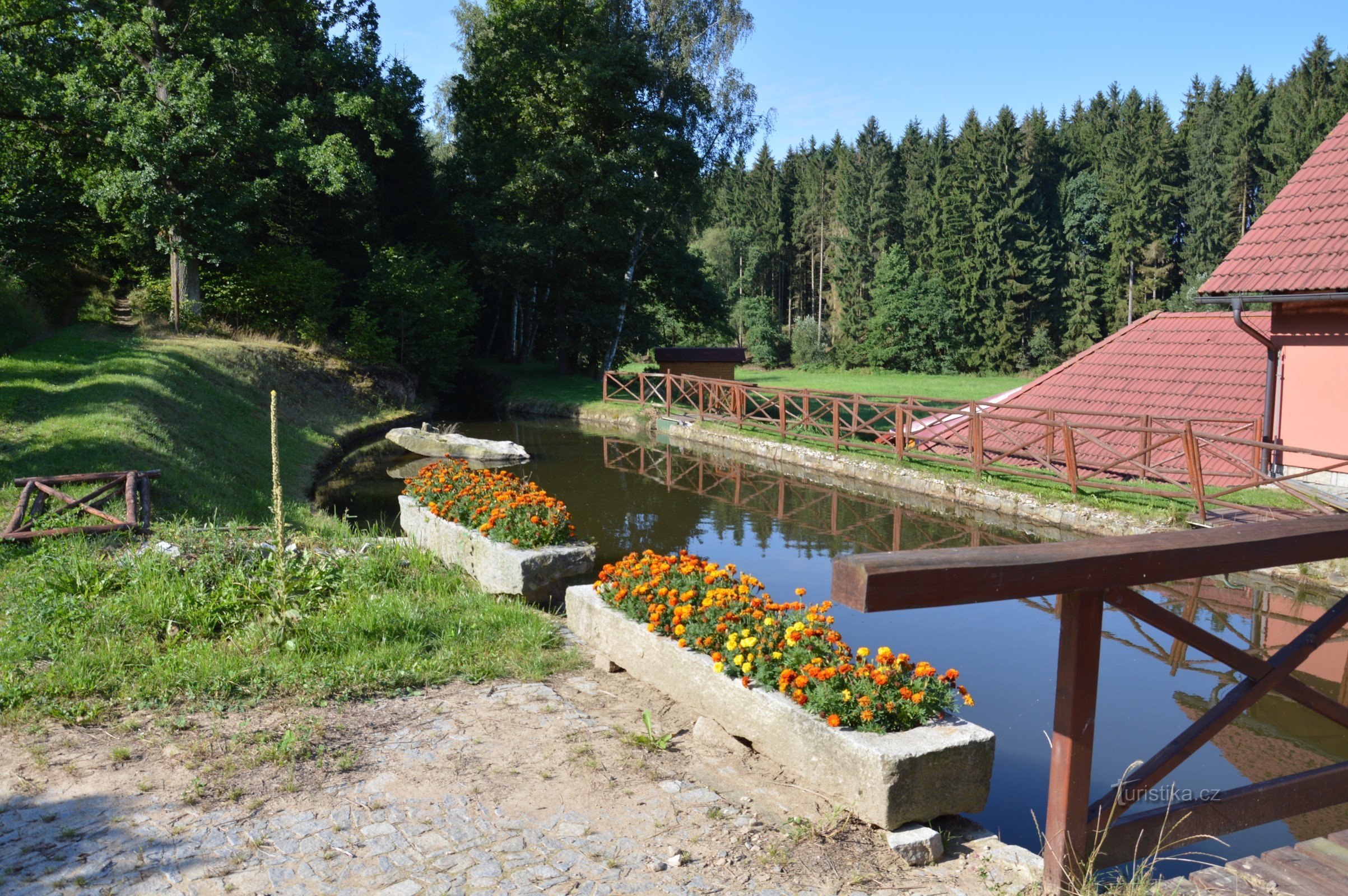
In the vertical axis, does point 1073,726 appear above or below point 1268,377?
below

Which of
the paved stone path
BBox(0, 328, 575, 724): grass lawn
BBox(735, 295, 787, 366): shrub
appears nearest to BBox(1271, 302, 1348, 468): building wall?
the paved stone path

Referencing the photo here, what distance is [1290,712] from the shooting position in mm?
5477

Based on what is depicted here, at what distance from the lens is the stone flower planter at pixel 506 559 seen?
20.3 feet

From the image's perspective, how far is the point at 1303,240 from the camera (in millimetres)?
10266

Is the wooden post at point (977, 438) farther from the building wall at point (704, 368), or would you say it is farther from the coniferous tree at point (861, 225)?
the coniferous tree at point (861, 225)

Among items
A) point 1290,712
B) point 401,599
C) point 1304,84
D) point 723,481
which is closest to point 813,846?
point 401,599

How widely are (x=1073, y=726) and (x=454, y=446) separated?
15.1 metres

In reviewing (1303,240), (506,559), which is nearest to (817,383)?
(1303,240)

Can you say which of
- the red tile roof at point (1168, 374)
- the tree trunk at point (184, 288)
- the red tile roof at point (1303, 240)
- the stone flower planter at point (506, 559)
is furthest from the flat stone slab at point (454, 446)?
the red tile roof at point (1303, 240)

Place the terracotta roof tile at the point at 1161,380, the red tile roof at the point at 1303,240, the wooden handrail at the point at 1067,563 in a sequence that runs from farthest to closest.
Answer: the terracotta roof tile at the point at 1161,380 < the red tile roof at the point at 1303,240 < the wooden handrail at the point at 1067,563

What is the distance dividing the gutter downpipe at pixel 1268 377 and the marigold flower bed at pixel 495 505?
8358 mm

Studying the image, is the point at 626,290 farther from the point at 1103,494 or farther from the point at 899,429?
the point at 1103,494

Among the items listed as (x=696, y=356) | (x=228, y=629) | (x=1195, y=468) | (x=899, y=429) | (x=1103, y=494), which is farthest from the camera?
(x=696, y=356)

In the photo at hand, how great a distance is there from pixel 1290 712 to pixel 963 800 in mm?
3373
